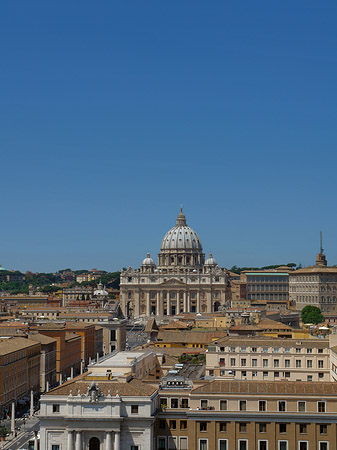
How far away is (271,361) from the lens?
61250 mm

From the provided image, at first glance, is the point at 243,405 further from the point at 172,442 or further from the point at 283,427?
the point at 172,442

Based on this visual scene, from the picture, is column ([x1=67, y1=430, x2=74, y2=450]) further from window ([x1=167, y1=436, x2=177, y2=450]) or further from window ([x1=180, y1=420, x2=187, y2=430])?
window ([x1=180, y1=420, x2=187, y2=430])

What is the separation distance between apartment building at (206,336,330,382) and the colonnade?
1860cm

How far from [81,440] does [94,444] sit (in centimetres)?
63

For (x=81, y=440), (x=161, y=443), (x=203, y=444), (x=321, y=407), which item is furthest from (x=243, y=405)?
(x=81, y=440)

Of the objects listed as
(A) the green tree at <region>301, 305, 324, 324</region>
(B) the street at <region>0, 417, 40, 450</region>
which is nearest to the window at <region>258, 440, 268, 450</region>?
(B) the street at <region>0, 417, 40, 450</region>

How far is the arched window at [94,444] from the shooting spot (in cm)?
4162

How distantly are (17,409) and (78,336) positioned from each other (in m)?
32.1

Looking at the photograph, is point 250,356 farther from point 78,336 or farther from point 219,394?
point 78,336

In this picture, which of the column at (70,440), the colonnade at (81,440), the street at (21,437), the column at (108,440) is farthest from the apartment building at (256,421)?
the street at (21,437)

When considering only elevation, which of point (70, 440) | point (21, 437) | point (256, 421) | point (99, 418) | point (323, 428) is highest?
point (99, 418)

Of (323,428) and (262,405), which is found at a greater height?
(262,405)

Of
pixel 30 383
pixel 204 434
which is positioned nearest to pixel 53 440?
pixel 204 434

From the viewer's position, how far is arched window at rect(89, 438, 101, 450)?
4162 centimetres
